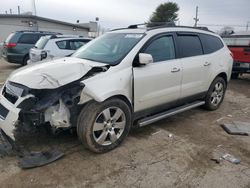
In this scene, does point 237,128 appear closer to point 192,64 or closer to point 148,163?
point 192,64

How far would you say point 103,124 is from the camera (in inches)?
131

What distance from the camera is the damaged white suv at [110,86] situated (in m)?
3.07

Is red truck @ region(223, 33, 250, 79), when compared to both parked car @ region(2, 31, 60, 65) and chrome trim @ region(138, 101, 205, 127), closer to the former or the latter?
chrome trim @ region(138, 101, 205, 127)

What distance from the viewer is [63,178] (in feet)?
9.33

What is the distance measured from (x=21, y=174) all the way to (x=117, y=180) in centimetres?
119

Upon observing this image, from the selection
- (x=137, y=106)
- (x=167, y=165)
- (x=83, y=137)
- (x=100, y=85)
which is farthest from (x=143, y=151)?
(x=100, y=85)

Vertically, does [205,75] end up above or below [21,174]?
above

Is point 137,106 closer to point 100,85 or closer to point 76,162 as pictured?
point 100,85

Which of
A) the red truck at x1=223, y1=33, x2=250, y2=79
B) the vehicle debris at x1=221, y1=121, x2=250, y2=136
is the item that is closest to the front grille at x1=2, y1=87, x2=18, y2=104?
the vehicle debris at x1=221, y1=121, x2=250, y2=136

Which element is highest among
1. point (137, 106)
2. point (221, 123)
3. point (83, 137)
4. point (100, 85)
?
point (100, 85)

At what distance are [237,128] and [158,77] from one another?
193cm

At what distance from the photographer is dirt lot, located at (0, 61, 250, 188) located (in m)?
2.81

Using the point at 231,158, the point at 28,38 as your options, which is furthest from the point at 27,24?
the point at 231,158

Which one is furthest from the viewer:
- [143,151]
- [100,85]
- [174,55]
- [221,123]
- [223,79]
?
[223,79]
